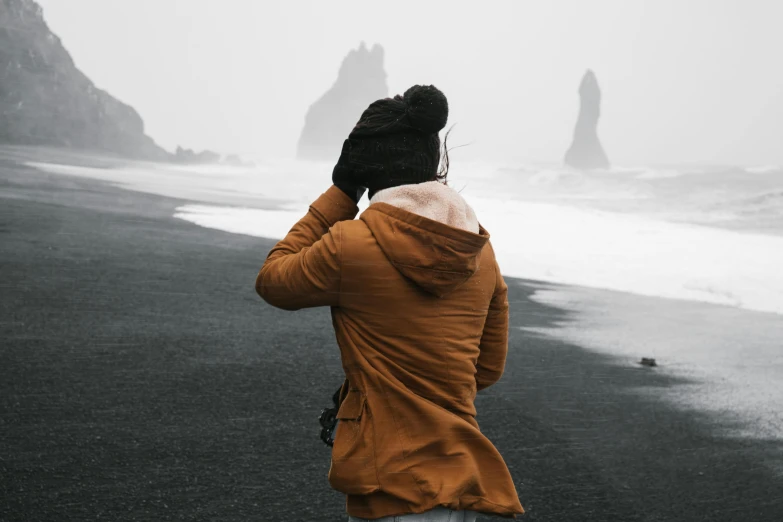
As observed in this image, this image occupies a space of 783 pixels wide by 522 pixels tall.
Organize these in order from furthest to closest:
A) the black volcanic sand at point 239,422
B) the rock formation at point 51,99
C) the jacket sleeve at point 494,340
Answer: the rock formation at point 51,99, the black volcanic sand at point 239,422, the jacket sleeve at point 494,340

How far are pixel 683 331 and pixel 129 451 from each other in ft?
21.4

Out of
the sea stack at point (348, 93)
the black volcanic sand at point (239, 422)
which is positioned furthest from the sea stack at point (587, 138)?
the black volcanic sand at point (239, 422)

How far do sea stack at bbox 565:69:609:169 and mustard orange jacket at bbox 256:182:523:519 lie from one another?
418 ft

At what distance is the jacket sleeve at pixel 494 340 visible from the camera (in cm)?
196

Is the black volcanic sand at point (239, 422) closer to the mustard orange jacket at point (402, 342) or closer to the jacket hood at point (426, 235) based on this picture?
the mustard orange jacket at point (402, 342)

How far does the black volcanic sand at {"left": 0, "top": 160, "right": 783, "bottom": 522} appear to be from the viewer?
3.64m

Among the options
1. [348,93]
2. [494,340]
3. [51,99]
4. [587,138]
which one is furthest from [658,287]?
[348,93]

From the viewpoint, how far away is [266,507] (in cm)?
353

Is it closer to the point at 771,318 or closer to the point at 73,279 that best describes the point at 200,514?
the point at 73,279

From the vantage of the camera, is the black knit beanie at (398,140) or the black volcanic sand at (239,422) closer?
the black knit beanie at (398,140)

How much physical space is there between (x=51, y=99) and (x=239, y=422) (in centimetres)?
7768

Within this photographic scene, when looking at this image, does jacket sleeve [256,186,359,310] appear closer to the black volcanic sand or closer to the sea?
the sea

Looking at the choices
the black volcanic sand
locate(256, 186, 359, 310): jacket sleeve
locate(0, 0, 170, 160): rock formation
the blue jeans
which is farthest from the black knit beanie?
locate(0, 0, 170, 160): rock formation

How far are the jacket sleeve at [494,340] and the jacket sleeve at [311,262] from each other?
0.41 meters
